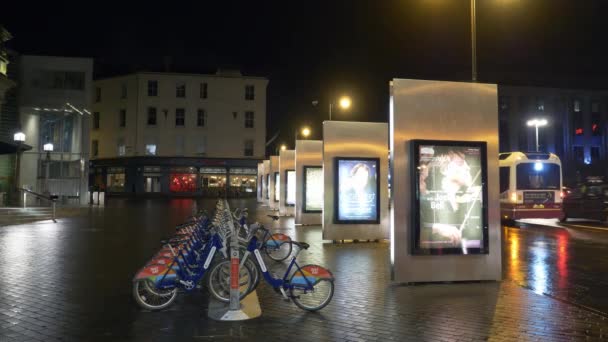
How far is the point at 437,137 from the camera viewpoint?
9.27 metres

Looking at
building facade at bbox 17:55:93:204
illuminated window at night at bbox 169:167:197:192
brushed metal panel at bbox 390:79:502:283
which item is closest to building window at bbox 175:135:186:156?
illuminated window at night at bbox 169:167:197:192

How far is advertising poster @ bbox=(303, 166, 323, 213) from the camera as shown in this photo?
20.2m

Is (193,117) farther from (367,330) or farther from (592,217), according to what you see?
(367,330)

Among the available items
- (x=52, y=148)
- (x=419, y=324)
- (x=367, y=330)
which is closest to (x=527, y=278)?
(x=419, y=324)

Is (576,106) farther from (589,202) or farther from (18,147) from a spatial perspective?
(18,147)

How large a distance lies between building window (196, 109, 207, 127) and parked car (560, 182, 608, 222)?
144 feet

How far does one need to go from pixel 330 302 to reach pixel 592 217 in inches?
745

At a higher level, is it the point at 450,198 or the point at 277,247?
the point at 450,198

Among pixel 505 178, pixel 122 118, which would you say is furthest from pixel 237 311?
pixel 122 118

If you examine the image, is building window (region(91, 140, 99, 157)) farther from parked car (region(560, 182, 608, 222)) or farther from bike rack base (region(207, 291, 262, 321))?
bike rack base (region(207, 291, 262, 321))

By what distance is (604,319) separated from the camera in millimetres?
6641

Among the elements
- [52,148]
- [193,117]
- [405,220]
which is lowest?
[405,220]

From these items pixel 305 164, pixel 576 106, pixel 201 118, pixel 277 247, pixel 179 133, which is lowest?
pixel 277 247

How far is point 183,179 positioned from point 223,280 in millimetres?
53328
